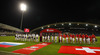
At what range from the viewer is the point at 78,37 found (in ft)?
52.7

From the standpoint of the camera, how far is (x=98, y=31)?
164 feet

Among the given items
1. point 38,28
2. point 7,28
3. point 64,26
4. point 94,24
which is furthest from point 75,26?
point 7,28

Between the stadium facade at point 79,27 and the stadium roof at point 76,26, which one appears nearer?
the stadium roof at point 76,26

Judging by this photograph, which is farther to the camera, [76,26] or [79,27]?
[79,27]

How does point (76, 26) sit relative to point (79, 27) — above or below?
above

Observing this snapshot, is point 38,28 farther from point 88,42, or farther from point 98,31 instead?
point 88,42

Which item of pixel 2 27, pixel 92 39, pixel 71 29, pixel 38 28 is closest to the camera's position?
pixel 92 39

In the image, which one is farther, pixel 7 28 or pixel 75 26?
pixel 75 26

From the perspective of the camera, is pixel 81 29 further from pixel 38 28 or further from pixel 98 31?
pixel 38 28

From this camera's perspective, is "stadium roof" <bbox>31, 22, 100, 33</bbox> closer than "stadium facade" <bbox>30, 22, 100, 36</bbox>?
Yes

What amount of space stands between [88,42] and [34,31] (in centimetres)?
5376

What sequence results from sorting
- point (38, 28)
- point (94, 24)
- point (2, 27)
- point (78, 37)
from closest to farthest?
point (78, 37) < point (2, 27) < point (94, 24) < point (38, 28)

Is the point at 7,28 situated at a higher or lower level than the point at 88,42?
higher

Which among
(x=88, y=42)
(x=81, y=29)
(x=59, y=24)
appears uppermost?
(x=59, y=24)
